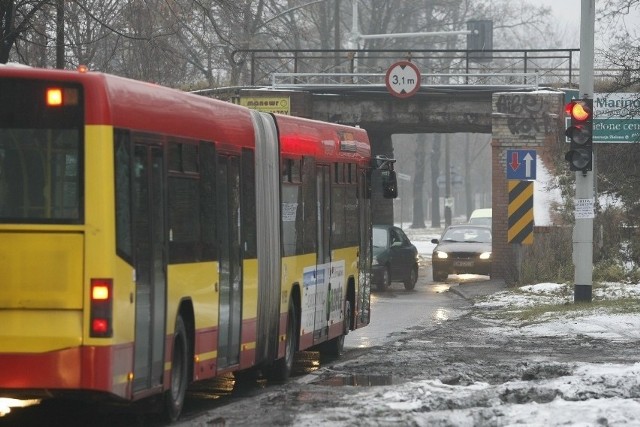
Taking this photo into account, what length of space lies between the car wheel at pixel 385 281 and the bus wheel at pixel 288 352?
19432 mm

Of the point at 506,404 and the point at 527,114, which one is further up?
the point at 527,114

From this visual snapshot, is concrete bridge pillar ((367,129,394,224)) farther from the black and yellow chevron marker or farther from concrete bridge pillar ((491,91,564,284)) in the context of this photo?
the black and yellow chevron marker

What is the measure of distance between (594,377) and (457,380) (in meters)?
1.39

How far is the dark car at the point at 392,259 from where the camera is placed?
36.2 meters

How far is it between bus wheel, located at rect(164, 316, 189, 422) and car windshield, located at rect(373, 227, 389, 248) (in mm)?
24063

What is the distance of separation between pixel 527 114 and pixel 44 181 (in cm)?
3008

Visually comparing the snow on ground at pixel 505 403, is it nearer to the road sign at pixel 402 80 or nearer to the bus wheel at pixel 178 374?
the bus wheel at pixel 178 374

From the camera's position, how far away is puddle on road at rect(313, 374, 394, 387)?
50.0 feet

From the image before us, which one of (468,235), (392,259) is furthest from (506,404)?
(468,235)

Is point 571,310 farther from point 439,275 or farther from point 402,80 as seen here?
point 402,80

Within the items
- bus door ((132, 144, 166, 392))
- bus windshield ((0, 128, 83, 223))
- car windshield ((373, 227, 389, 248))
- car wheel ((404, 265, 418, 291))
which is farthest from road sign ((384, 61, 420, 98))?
bus windshield ((0, 128, 83, 223))

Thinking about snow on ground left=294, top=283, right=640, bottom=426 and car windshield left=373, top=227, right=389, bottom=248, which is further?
car windshield left=373, top=227, right=389, bottom=248

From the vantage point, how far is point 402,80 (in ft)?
133

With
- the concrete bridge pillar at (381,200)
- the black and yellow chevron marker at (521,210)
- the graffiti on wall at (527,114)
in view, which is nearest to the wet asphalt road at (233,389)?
the black and yellow chevron marker at (521,210)
